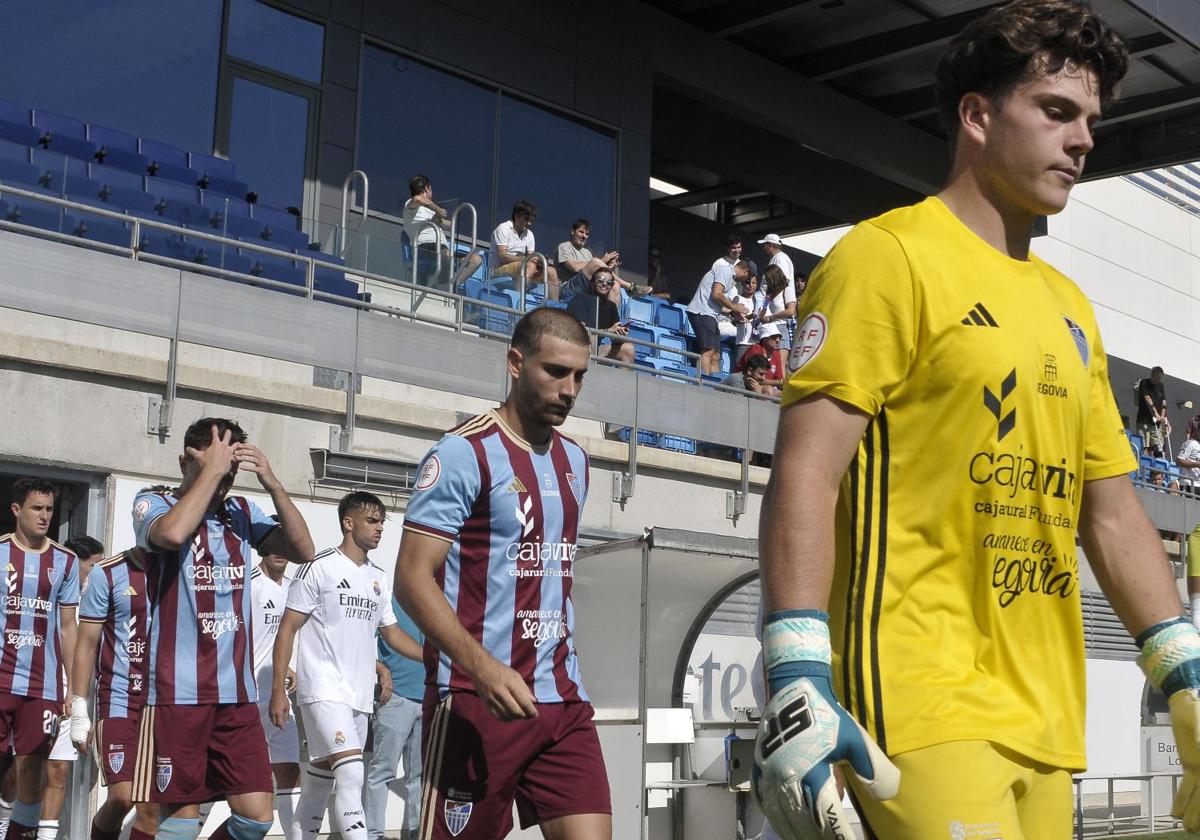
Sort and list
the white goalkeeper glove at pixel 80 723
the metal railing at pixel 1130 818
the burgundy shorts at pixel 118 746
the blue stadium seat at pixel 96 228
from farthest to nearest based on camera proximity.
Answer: the metal railing at pixel 1130 818, the blue stadium seat at pixel 96 228, the white goalkeeper glove at pixel 80 723, the burgundy shorts at pixel 118 746

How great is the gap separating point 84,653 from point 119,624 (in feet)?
0.80

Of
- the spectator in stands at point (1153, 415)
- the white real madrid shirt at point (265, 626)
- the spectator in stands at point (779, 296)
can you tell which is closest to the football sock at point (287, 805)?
the white real madrid shirt at point (265, 626)

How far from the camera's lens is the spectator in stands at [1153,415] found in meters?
27.1

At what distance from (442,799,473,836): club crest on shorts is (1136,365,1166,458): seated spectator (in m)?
24.3

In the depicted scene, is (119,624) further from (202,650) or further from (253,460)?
(253,460)

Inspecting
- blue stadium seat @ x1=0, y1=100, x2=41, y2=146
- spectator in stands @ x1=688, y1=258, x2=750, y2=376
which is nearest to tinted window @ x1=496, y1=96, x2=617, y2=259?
spectator in stands @ x1=688, y1=258, x2=750, y2=376

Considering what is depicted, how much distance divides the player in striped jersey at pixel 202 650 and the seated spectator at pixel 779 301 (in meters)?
11.3

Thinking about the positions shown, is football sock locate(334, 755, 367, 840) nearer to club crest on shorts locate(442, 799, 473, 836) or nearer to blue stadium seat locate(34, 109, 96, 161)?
club crest on shorts locate(442, 799, 473, 836)

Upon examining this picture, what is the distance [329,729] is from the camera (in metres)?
8.98

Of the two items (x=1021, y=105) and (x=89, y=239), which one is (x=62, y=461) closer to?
(x=89, y=239)

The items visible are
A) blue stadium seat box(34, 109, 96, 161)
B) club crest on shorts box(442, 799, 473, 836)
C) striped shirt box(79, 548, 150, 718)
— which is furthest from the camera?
blue stadium seat box(34, 109, 96, 161)

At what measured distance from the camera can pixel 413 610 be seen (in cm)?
467

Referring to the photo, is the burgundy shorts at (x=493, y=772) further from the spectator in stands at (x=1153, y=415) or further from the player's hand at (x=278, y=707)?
the spectator in stands at (x=1153, y=415)

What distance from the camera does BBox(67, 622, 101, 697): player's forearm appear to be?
26.2 feet
